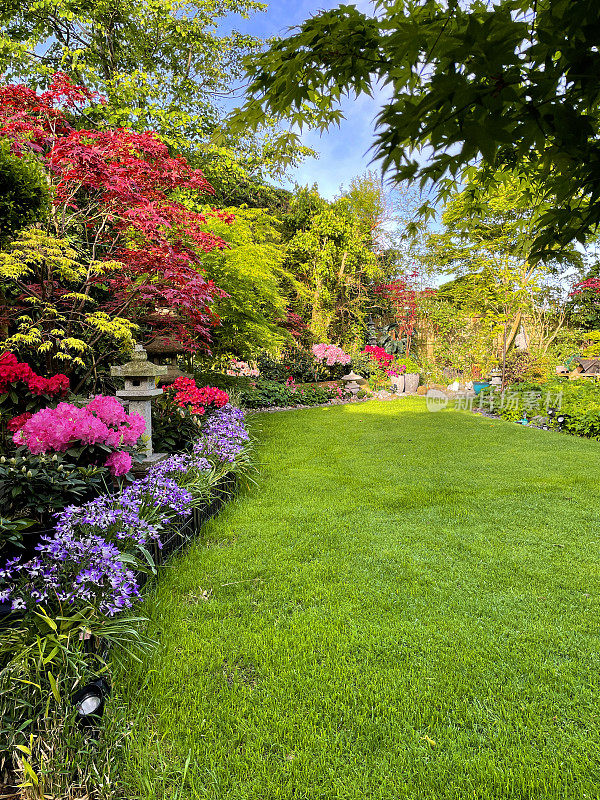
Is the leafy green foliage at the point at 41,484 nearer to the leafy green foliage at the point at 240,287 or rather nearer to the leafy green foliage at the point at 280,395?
the leafy green foliage at the point at 240,287

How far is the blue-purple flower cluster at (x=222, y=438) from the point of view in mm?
3907

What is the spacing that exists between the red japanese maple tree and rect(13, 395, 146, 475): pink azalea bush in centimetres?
148

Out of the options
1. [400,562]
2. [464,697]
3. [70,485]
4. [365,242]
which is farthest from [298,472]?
[365,242]

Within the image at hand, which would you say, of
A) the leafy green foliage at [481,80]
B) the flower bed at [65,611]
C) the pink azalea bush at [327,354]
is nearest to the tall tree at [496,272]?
the pink azalea bush at [327,354]

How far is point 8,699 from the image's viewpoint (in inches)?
52.8

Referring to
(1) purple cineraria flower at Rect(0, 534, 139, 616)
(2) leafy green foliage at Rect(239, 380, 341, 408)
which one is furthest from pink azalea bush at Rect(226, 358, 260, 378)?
(1) purple cineraria flower at Rect(0, 534, 139, 616)

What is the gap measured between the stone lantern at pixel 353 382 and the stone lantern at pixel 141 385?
26.4 ft

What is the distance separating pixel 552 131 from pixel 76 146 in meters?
3.60

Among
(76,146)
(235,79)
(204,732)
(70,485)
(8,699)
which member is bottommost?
(204,732)

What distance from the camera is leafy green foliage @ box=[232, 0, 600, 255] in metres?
0.89

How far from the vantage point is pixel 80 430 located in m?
2.38

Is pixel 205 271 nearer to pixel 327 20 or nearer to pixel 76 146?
pixel 76 146

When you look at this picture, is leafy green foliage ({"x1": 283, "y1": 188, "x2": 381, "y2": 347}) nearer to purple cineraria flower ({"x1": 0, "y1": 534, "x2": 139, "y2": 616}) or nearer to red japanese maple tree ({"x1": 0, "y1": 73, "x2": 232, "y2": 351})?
red japanese maple tree ({"x1": 0, "y1": 73, "x2": 232, "y2": 351})

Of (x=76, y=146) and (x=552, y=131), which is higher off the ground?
(x=76, y=146)
